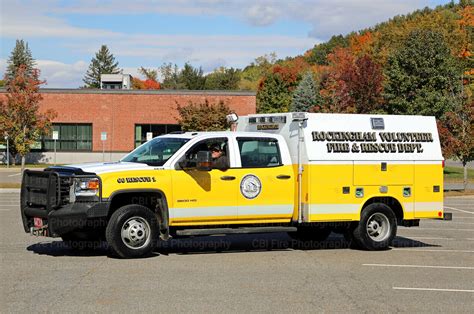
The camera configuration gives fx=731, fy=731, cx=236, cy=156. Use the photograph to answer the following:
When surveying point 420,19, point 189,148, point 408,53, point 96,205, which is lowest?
point 96,205

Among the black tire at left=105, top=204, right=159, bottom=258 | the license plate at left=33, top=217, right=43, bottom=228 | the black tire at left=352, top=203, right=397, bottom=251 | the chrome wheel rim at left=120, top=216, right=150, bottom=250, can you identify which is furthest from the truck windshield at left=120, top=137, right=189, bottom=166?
the black tire at left=352, top=203, right=397, bottom=251

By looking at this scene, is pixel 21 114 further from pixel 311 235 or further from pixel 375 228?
pixel 375 228

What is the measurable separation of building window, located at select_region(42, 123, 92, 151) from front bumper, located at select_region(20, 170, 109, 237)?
1769 inches

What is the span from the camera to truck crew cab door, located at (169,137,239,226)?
458 inches

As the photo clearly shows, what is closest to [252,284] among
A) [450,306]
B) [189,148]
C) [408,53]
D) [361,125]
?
[450,306]

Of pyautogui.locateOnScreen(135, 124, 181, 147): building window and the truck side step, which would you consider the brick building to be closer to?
pyautogui.locateOnScreen(135, 124, 181, 147): building window

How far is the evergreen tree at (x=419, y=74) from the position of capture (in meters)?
58.7

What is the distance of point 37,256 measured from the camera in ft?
37.8

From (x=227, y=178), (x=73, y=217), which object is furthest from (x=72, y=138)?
(x=73, y=217)

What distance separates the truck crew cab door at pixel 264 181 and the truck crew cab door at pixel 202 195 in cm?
18

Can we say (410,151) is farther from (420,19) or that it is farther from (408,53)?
(420,19)

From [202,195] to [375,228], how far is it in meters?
3.47

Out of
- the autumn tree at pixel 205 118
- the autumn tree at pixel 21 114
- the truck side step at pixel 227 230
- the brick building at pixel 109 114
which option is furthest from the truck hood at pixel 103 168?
the brick building at pixel 109 114

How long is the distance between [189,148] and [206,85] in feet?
313
